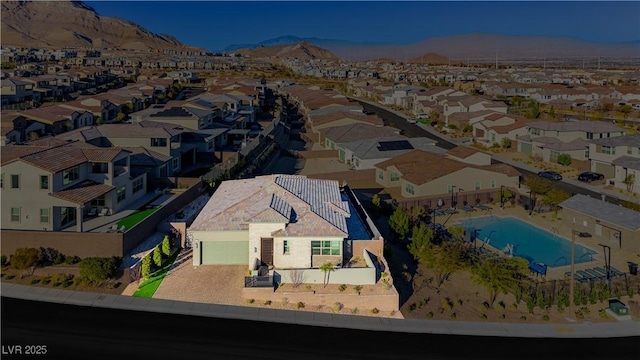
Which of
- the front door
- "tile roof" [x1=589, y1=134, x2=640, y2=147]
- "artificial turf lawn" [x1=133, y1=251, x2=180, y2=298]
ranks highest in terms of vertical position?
"tile roof" [x1=589, y1=134, x2=640, y2=147]

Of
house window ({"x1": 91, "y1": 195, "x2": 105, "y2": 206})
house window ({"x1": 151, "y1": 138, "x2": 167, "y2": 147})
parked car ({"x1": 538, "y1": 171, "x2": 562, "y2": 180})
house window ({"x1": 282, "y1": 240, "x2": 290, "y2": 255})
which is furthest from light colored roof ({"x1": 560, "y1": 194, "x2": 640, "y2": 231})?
house window ({"x1": 151, "y1": 138, "x2": 167, "y2": 147})

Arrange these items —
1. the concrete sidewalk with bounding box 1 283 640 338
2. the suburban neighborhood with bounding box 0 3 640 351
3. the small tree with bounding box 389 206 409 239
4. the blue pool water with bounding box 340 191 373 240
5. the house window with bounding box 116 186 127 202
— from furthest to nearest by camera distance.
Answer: the house window with bounding box 116 186 127 202, the small tree with bounding box 389 206 409 239, the blue pool water with bounding box 340 191 373 240, the suburban neighborhood with bounding box 0 3 640 351, the concrete sidewalk with bounding box 1 283 640 338

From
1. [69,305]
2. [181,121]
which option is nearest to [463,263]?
[69,305]

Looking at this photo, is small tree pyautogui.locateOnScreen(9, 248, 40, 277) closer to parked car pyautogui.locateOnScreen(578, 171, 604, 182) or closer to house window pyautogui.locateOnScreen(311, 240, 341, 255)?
house window pyautogui.locateOnScreen(311, 240, 341, 255)

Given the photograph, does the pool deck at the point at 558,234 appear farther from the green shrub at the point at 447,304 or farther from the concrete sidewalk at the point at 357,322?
the green shrub at the point at 447,304

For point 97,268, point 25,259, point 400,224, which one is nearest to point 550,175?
point 400,224

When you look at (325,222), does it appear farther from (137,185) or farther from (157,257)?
(137,185)

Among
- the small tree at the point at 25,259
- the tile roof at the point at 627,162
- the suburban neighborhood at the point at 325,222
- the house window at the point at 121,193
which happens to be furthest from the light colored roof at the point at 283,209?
the tile roof at the point at 627,162
